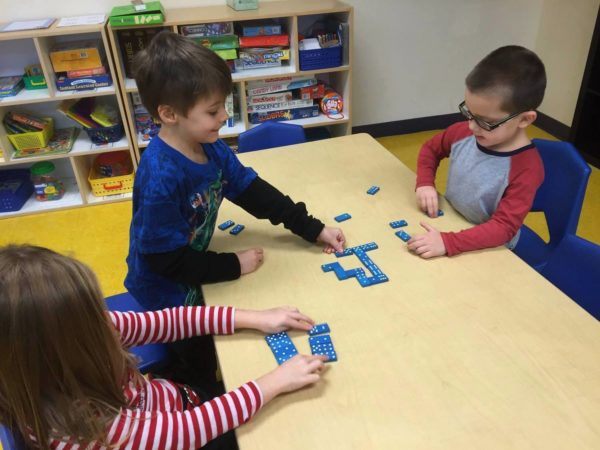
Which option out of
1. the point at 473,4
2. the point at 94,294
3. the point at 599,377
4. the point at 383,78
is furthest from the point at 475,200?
the point at 473,4

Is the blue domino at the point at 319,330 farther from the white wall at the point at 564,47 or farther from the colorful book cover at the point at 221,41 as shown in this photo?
the white wall at the point at 564,47

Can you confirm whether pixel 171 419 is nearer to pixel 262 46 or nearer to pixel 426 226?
pixel 426 226

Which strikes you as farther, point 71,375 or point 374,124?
point 374,124

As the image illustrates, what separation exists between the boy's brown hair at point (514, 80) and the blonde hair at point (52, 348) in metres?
1.21

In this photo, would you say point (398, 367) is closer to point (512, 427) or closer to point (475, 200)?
point (512, 427)

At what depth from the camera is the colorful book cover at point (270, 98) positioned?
351cm

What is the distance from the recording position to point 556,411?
0.96 metres

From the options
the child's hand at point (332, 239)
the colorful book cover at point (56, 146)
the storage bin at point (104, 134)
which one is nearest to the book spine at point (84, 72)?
the storage bin at point (104, 134)

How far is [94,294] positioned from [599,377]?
1.01 m

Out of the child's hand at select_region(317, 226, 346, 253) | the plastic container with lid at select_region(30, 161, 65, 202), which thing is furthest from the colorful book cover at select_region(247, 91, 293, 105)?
the child's hand at select_region(317, 226, 346, 253)

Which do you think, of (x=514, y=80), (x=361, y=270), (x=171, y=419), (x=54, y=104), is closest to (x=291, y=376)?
(x=171, y=419)

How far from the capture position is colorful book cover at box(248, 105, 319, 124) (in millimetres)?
3612

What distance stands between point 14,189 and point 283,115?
1.94 m

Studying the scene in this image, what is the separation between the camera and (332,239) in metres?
1.48
